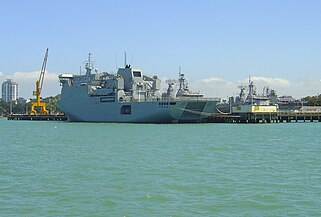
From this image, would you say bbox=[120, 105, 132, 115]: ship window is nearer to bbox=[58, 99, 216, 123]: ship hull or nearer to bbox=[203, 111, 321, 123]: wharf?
bbox=[58, 99, 216, 123]: ship hull

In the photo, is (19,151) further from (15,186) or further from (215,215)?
(215,215)

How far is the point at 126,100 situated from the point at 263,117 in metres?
19.8

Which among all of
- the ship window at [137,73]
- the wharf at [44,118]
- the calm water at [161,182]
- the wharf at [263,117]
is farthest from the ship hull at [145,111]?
the calm water at [161,182]

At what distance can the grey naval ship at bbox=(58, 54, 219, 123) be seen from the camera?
7144 cm

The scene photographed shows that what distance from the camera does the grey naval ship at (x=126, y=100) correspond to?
71438 mm

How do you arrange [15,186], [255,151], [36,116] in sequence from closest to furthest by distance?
1. [15,186]
2. [255,151]
3. [36,116]

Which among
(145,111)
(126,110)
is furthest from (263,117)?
(126,110)

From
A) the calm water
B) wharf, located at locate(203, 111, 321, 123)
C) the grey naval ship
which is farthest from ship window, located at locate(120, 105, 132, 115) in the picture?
the calm water

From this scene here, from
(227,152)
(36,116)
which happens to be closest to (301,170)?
(227,152)

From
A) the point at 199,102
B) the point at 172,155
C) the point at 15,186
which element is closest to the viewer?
the point at 15,186

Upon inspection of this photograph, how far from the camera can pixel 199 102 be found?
71.3 m

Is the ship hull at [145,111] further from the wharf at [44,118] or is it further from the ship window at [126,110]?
the wharf at [44,118]

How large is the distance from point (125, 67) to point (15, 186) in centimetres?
6177

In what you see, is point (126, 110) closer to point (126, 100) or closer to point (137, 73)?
point (126, 100)
